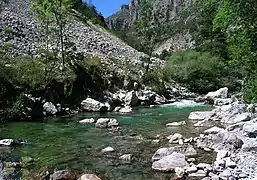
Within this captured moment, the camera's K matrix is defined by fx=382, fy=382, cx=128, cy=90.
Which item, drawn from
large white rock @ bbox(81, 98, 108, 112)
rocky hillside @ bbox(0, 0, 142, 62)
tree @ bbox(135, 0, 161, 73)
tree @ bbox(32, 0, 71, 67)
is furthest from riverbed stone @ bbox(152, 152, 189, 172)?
tree @ bbox(135, 0, 161, 73)

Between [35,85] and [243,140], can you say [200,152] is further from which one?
[35,85]

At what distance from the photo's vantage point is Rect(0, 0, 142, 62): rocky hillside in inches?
1371

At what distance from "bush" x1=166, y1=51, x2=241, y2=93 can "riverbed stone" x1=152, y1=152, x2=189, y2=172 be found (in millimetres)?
33290

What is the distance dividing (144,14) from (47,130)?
95.3 feet

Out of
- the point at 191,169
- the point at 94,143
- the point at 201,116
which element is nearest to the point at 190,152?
the point at 191,169

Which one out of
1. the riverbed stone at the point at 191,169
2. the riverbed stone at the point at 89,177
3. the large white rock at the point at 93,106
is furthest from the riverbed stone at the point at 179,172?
the large white rock at the point at 93,106

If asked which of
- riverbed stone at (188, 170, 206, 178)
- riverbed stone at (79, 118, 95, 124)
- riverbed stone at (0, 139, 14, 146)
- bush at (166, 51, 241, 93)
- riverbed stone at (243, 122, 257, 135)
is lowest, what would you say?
riverbed stone at (188, 170, 206, 178)

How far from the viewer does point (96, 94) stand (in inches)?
1298

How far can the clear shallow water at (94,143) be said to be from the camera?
1377 cm

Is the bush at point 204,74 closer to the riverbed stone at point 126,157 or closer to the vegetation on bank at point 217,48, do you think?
the vegetation on bank at point 217,48

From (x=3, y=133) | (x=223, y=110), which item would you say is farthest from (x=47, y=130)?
(x=223, y=110)

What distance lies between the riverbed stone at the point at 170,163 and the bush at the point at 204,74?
33.3m

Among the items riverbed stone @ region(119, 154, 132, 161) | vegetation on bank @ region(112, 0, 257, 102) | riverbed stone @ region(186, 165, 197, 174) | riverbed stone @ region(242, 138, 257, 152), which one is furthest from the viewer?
vegetation on bank @ region(112, 0, 257, 102)

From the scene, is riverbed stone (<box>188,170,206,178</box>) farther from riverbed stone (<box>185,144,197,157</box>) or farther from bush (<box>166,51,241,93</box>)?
bush (<box>166,51,241,93</box>)
